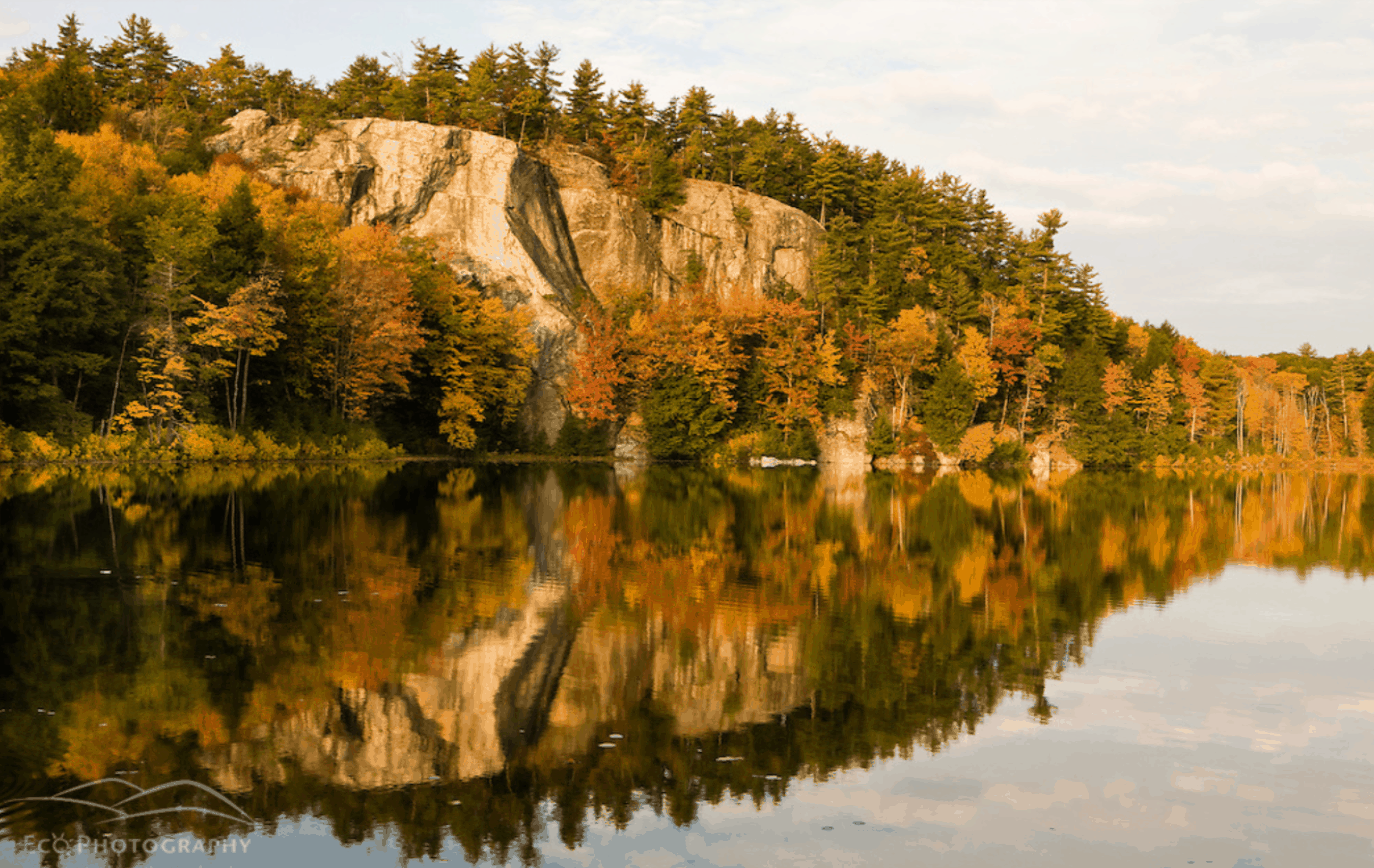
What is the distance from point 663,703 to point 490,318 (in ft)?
188

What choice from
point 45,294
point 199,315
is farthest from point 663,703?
point 199,315

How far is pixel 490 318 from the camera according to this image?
213 feet

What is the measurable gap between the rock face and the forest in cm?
254

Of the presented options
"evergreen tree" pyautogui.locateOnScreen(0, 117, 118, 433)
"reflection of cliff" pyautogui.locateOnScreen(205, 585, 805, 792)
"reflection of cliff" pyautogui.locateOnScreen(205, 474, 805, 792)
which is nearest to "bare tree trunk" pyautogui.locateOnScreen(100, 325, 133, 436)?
"evergreen tree" pyautogui.locateOnScreen(0, 117, 118, 433)

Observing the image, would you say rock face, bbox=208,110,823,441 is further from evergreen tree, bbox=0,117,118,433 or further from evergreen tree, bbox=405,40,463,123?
evergreen tree, bbox=0,117,118,433

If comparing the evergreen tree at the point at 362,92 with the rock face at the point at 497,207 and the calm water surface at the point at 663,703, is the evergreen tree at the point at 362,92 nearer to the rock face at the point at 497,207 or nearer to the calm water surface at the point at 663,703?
the rock face at the point at 497,207

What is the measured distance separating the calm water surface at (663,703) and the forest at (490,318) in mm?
27692

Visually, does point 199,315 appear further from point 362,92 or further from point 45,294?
point 362,92

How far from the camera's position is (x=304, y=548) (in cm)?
1928

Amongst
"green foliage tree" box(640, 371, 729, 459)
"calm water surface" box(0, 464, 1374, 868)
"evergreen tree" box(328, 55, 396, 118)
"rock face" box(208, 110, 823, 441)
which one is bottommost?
"calm water surface" box(0, 464, 1374, 868)

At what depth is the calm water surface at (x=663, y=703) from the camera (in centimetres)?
691

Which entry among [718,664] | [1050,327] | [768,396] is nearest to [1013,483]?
[768,396]

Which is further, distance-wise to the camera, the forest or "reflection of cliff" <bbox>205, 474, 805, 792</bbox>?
the forest

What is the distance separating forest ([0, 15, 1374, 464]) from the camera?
46.2 m
